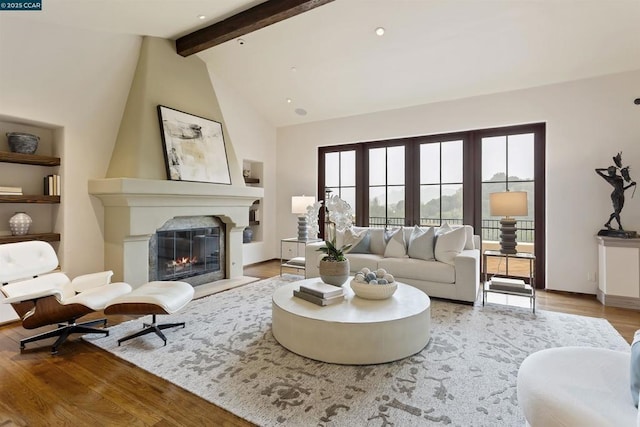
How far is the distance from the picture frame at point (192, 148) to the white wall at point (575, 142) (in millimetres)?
3586

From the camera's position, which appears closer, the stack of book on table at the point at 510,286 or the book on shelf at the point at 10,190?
the book on shelf at the point at 10,190

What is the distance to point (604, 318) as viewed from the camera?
3451 millimetres

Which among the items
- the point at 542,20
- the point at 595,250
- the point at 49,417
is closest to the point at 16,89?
the point at 49,417

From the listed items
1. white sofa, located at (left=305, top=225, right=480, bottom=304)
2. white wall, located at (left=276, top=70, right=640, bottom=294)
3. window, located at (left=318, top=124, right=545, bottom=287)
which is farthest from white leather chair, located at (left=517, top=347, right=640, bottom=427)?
window, located at (left=318, top=124, right=545, bottom=287)

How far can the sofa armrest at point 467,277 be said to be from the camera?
12.5ft

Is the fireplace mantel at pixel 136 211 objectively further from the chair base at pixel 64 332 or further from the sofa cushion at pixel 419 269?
the sofa cushion at pixel 419 269

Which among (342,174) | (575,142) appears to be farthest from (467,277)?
(342,174)

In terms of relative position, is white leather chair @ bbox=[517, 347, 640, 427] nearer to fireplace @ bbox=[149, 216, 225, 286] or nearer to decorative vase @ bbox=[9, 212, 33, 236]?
fireplace @ bbox=[149, 216, 225, 286]

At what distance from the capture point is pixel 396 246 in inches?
177

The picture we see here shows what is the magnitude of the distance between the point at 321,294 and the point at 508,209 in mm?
2426

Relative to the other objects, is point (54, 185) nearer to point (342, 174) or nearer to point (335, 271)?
point (335, 271)

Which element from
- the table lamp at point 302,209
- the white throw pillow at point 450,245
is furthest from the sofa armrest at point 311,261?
the white throw pillow at point 450,245

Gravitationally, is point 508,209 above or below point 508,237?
above

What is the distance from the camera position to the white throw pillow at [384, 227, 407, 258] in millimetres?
4453
